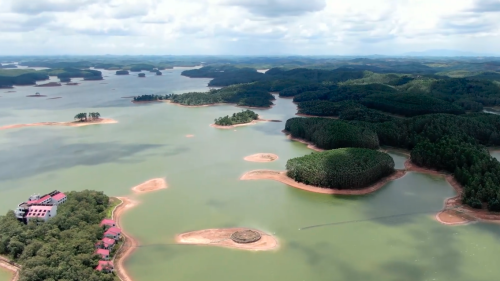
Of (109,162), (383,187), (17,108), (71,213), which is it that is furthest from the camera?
(17,108)

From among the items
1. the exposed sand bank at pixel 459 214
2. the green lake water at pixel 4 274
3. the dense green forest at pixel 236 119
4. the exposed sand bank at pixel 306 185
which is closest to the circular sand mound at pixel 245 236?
the exposed sand bank at pixel 306 185

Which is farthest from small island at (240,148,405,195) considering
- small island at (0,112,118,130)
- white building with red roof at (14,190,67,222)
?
small island at (0,112,118,130)

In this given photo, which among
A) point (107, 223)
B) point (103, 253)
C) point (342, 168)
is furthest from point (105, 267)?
point (342, 168)

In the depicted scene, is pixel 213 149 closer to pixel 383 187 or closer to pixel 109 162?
pixel 109 162

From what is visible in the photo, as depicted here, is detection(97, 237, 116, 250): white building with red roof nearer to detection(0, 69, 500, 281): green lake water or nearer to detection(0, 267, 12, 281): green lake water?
detection(0, 69, 500, 281): green lake water

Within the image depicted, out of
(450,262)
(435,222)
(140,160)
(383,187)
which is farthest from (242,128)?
(450,262)

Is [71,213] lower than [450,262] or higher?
higher
